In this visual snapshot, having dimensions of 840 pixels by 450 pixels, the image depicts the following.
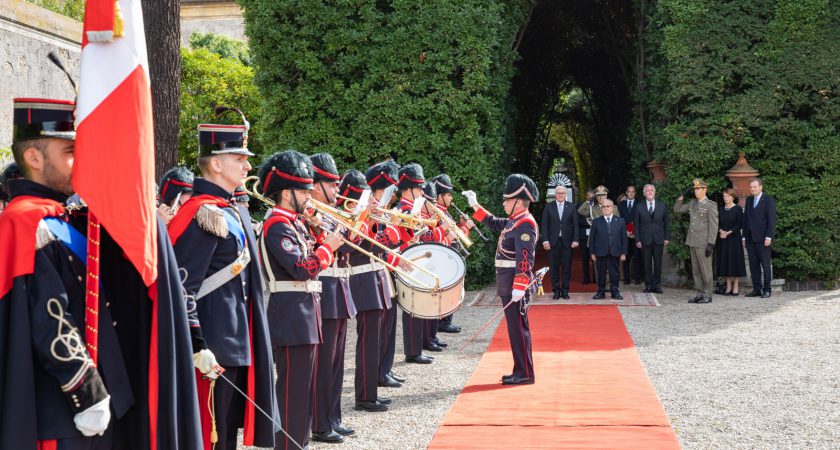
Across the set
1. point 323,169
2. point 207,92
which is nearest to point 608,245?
point 323,169

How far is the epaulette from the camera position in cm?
425

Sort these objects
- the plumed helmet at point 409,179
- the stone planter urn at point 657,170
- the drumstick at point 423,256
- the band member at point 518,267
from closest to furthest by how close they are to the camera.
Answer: the drumstick at point 423,256, the band member at point 518,267, the plumed helmet at point 409,179, the stone planter urn at point 657,170

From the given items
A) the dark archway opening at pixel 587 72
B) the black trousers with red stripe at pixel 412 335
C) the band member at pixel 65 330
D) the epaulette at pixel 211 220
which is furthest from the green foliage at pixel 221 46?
the band member at pixel 65 330

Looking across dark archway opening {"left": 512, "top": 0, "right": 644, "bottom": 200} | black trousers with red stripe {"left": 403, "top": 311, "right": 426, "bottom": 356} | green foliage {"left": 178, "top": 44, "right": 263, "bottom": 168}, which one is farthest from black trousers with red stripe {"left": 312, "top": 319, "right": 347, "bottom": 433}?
green foliage {"left": 178, "top": 44, "right": 263, "bottom": 168}

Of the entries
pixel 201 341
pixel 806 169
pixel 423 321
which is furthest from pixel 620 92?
pixel 201 341

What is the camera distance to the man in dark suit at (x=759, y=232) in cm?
1479

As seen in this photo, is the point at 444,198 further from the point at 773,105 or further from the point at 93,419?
the point at 93,419

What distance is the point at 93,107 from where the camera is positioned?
307 centimetres

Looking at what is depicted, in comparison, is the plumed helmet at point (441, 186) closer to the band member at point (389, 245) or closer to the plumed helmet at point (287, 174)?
the band member at point (389, 245)

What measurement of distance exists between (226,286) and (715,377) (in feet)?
19.0

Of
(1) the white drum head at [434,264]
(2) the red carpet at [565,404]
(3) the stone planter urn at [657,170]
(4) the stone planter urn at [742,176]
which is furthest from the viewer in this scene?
(3) the stone planter urn at [657,170]

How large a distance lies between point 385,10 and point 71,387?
1374 cm

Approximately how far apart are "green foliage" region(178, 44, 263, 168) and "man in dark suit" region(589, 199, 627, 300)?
962 centimetres

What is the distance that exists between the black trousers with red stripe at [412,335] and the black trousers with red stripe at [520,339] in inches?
58.7
